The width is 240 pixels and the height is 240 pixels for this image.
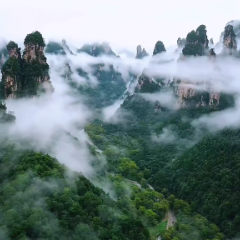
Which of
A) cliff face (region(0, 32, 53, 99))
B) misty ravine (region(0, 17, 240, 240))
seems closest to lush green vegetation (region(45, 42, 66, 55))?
misty ravine (region(0, 17, 240, 240))

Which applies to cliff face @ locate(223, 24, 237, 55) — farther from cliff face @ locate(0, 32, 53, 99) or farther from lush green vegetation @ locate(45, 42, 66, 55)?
lush green vegetation @ locate(45, 42, 66, 55)

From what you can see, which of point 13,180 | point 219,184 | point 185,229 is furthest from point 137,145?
point 13,180

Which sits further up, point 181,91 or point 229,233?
point 181,91

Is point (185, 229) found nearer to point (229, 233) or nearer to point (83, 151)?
point (229, 233)

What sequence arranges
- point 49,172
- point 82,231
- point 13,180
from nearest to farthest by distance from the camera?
point 82,231 < point 13,180 < point 49,172

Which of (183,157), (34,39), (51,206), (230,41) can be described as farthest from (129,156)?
(230,41)

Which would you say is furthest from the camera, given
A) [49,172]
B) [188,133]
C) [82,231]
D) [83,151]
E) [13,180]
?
[188,133]
